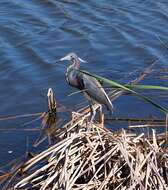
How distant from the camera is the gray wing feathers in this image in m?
7.40

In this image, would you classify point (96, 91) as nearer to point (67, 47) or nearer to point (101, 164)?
point (101, 164)

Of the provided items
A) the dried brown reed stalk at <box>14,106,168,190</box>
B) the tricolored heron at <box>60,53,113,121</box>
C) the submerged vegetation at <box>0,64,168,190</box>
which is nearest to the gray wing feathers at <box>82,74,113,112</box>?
the tricolored heron at <box>60,53,113,121</box>

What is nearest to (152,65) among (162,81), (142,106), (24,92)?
(162,81)

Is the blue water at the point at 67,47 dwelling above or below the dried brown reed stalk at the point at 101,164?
above

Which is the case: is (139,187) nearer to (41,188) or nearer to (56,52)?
(41,188)

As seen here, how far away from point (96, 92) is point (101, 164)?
1.44m

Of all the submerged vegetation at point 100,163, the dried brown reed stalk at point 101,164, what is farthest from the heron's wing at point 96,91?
the dried brown reed stalk at point 101,164

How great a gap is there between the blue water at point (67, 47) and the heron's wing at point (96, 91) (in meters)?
1.04

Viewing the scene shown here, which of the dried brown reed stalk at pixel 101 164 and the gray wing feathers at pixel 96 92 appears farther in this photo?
the gray wing feathers at pixel 96 92

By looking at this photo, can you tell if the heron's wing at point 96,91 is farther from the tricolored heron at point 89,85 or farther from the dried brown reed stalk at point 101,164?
the dried brown reed stalk at point 101,164

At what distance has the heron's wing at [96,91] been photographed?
24.3ft

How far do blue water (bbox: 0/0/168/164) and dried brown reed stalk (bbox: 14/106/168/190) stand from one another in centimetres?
159

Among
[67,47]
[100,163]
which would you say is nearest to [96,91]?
[100,163]

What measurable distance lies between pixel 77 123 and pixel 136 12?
21.9ft
